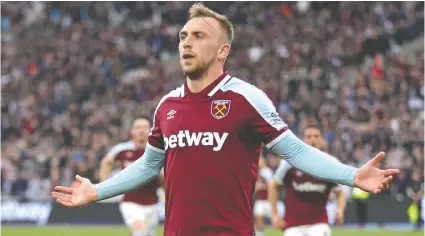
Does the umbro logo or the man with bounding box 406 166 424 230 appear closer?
the umbro logo

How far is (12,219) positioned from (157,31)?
10.0 m

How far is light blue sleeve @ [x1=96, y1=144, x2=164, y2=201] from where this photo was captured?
244 inches

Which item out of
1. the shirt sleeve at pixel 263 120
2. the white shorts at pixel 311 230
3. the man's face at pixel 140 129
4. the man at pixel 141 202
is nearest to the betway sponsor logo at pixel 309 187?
the white shorts at pixel 311 230

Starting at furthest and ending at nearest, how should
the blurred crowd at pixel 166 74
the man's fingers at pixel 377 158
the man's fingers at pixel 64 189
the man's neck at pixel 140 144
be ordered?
the blurred crowd at pixel 166 74, the man's neck at pixel 140 144, the man's fingers at pixel 64 189, the man's fingers at pixel 377 158

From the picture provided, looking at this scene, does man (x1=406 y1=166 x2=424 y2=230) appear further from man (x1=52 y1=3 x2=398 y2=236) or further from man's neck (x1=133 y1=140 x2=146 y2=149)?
man (x1=52 y1=3 x2=398 y2=236)

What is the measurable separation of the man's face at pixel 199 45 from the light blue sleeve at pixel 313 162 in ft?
2.24

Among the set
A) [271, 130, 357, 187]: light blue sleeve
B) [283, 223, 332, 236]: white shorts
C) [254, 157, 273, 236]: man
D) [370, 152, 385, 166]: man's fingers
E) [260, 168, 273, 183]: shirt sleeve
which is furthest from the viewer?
[260, 168, 273, 183]: shirt sleeve

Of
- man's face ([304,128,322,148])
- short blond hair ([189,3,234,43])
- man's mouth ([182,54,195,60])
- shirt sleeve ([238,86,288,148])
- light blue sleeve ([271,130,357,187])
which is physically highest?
short blond hair ([189,3,234,43])

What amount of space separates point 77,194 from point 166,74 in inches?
983

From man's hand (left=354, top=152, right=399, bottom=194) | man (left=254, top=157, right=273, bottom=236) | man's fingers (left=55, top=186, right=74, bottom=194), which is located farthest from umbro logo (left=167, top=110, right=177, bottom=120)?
man (left=254, top=157, right=273, bottom=236)

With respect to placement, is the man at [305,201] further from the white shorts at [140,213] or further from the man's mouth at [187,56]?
the man's mouth at [187,56]

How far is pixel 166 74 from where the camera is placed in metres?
31.0

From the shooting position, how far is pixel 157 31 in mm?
33312

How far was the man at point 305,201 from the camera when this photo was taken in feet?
37.4
